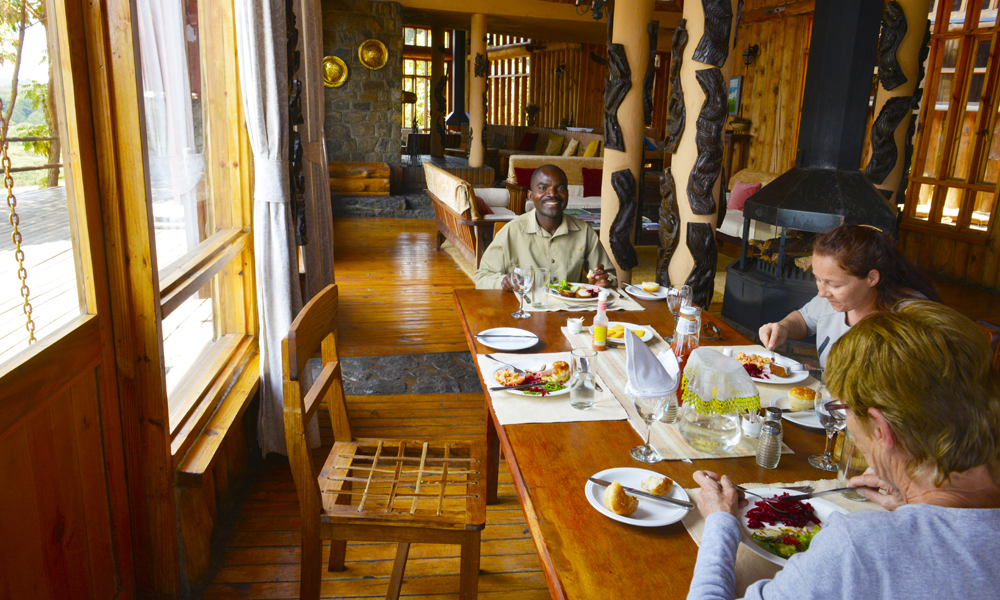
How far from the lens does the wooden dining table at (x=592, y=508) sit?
3.53ft

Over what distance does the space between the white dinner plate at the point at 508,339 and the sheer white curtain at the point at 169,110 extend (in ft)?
3.90

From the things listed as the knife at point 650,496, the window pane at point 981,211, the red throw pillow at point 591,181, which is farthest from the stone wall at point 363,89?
the knife at point 650,496

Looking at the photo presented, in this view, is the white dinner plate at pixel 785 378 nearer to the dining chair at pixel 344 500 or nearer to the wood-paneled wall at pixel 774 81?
the dining chair at pixel 344 500

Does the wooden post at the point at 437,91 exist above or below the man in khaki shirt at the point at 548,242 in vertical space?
above

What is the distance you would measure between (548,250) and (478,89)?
27.2 feet

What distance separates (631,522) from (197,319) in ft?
6.75

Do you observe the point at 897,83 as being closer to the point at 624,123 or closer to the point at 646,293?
the point at 624,123

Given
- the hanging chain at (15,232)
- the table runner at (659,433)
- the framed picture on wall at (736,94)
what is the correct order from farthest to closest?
the framed picture on wall at (736,94)
the table runner at (659,433)
the hanging chain at (15,232)

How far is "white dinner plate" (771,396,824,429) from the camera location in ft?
5.34

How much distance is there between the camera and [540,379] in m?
1.84

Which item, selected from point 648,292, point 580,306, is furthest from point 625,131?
point 580,306

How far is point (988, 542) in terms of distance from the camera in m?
0.83

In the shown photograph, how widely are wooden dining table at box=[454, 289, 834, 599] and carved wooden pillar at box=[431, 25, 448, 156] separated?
12.3 meters

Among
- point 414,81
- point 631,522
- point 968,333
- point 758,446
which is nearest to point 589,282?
point 758,446
